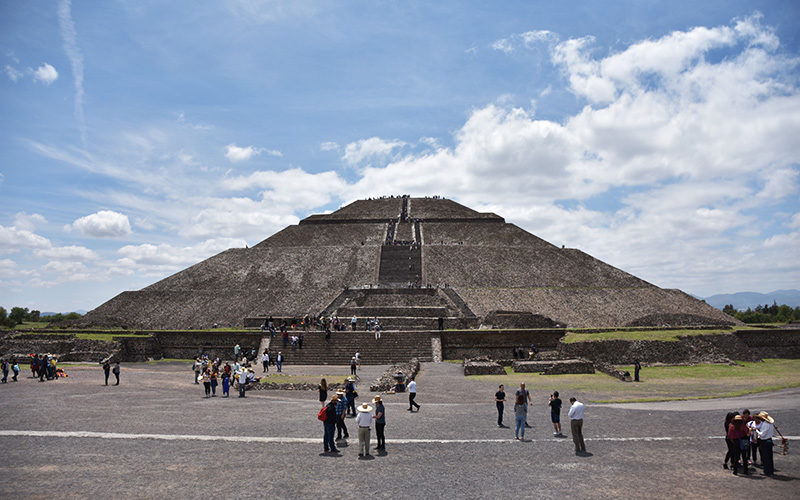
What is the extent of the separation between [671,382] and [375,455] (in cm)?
1457

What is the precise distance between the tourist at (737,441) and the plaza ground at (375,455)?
25 centimetres

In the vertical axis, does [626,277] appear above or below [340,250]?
below

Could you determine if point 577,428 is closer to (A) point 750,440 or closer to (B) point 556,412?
(B) point 556,412

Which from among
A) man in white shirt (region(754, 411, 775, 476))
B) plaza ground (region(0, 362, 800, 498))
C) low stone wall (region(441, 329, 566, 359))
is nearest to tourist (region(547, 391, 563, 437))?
plaza ground (region(0, 362, 800, 498))

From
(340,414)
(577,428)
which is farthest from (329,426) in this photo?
(577,428)

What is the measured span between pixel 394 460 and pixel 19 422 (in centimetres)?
931

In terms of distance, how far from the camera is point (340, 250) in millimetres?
59500

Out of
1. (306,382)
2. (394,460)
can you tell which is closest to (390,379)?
(306,382)

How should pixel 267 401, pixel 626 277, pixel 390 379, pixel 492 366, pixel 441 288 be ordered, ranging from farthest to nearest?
pixel 626 277
pixel 441 288
pixel 492 366
pixel 390 379
pixel 267 401

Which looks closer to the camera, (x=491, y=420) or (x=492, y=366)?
(x=491, y=420)

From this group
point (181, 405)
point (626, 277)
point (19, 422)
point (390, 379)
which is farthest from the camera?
point (626, 277)

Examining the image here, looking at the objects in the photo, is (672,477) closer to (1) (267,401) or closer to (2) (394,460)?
(2) (394,460)

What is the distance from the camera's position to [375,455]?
1002cm

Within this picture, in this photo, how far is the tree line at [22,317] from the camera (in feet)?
163
